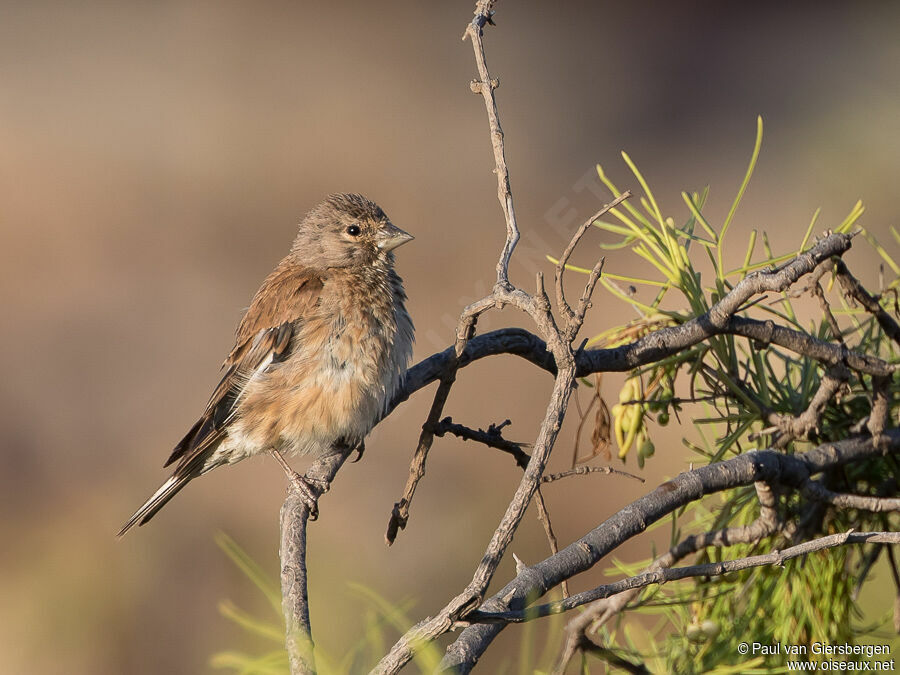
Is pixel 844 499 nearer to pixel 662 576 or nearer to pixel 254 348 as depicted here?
pixel 662 576

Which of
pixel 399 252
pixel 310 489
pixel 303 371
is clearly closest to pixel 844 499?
pixel 310 489

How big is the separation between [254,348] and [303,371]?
0.46ft

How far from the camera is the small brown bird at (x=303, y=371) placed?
6.21 ft

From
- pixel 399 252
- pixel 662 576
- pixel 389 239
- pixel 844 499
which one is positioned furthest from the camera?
pixel 399 252

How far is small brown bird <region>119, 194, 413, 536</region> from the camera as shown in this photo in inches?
74.5

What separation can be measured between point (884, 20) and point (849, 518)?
19.7 feet

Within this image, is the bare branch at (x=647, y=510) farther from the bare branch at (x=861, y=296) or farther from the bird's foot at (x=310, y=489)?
the bird's foot at (x=310, y=489)

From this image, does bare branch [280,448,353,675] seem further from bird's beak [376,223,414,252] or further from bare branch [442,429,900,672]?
bird's beak [376,223,414,252]

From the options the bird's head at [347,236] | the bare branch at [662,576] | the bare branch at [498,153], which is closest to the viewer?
the bare branch at [662,576]

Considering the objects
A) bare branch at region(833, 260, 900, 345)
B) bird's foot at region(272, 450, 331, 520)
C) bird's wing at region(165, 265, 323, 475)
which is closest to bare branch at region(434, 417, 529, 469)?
bird's foot at region(272, 450, 331, 520)

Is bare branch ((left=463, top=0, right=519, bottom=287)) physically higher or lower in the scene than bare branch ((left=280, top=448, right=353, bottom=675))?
higher

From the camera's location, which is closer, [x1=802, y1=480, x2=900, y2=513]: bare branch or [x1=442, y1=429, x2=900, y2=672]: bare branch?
[x1=442, y1=429, x2=900, y2=672]: bare branch

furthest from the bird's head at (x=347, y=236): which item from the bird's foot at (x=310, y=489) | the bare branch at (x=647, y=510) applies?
the bare branch at (x=647, y=510)

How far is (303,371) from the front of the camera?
1.95 metres
